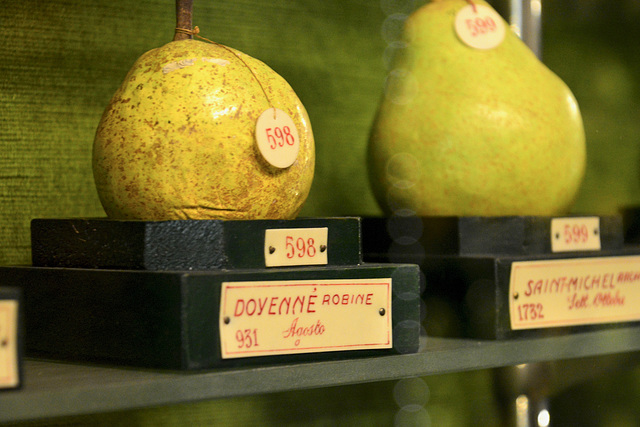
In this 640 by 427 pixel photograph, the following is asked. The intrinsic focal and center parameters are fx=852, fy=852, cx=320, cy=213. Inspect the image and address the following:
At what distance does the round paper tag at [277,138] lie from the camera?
0.74 meters

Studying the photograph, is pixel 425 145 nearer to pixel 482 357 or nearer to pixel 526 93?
pixel 526 93

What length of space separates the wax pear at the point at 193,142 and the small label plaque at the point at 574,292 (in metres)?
0.28

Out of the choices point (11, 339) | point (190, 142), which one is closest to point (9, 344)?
point (11, 339)

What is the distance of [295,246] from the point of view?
0.75 meters

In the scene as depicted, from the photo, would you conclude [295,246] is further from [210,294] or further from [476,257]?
[476,257]

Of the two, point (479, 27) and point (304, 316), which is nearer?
point (304, 316)

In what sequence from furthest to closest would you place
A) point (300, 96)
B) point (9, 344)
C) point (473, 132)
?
point (300, 96)
point (473, 132)
point (9, 344)

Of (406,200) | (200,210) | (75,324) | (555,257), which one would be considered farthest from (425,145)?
(75,324)

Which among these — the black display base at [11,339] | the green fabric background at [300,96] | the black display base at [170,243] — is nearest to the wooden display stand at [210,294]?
the black display base at [170,243]

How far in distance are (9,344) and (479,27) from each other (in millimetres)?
649


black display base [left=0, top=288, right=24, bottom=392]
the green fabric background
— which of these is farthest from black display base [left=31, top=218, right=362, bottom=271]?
the green fabric background

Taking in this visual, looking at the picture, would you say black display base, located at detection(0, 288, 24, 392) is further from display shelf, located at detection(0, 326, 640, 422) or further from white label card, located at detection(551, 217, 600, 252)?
white label card, located at detection(551, 217, 600, 252)

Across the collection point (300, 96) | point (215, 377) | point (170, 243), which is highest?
point (300, 96)

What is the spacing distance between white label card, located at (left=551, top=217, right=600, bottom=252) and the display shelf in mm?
111
